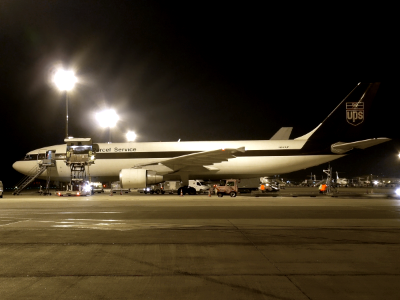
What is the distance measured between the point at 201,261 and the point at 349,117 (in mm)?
23132

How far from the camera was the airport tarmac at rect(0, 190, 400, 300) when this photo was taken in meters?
4.39

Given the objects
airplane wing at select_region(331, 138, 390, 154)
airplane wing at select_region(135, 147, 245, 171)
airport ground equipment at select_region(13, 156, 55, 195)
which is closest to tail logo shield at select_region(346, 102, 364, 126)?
airplane wing at select_region(331, 138, 390, 154)

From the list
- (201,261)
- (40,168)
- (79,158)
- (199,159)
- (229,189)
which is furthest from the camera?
(40,168)

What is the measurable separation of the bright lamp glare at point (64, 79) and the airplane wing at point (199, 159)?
7947 mm

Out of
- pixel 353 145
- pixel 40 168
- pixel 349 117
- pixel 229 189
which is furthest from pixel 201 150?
pixel 40 168

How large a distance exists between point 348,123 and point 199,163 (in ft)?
37.0

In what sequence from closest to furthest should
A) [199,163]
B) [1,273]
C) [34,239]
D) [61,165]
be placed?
[1,273] → [34,239] → [199,163] → [61,165]

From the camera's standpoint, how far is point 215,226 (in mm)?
9797

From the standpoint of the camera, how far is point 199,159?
25.6 metres

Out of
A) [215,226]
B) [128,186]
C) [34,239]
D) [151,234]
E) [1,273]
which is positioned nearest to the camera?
[1,273]

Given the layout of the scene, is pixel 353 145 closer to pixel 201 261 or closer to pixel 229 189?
pixel 229 189

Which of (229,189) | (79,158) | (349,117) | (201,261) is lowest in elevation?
(201,261)

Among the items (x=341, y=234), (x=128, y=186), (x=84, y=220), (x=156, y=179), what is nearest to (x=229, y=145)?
(x=156, y=179)

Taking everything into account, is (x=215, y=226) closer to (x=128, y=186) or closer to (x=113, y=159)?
(x=128, y=186)
